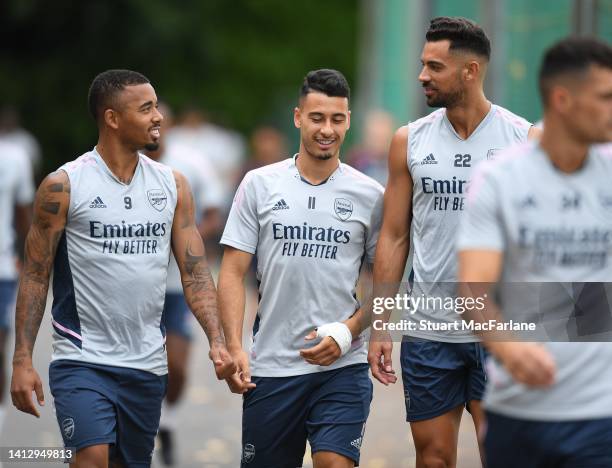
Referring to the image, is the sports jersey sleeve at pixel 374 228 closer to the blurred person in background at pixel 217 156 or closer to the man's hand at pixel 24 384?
the man's hand at pixel 24 384

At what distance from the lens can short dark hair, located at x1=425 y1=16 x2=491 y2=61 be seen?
7.31 m

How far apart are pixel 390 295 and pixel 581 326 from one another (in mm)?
2086

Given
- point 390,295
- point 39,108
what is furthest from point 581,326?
point 39,108

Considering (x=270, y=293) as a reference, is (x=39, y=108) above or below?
above

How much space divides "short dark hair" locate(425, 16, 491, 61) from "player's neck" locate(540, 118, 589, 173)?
80.4 inches

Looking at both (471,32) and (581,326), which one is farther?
(471,32)

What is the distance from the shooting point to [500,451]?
532 cm

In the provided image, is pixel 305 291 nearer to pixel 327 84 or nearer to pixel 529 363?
pixel 327 84

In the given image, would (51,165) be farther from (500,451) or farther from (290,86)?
(500,451)

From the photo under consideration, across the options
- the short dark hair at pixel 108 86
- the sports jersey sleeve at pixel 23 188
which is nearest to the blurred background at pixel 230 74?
the sports jersey sleeve at pixel 23 188

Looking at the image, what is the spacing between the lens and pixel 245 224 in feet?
24.6

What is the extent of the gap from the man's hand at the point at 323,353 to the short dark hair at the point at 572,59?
226 cm

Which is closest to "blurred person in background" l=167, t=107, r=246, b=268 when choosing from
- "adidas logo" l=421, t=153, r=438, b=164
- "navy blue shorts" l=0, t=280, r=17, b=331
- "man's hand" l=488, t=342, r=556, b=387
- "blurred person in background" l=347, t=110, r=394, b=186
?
"blurred person in background" l=347, t=110, r=394, b=186

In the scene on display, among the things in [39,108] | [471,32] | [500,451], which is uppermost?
[39,108]
